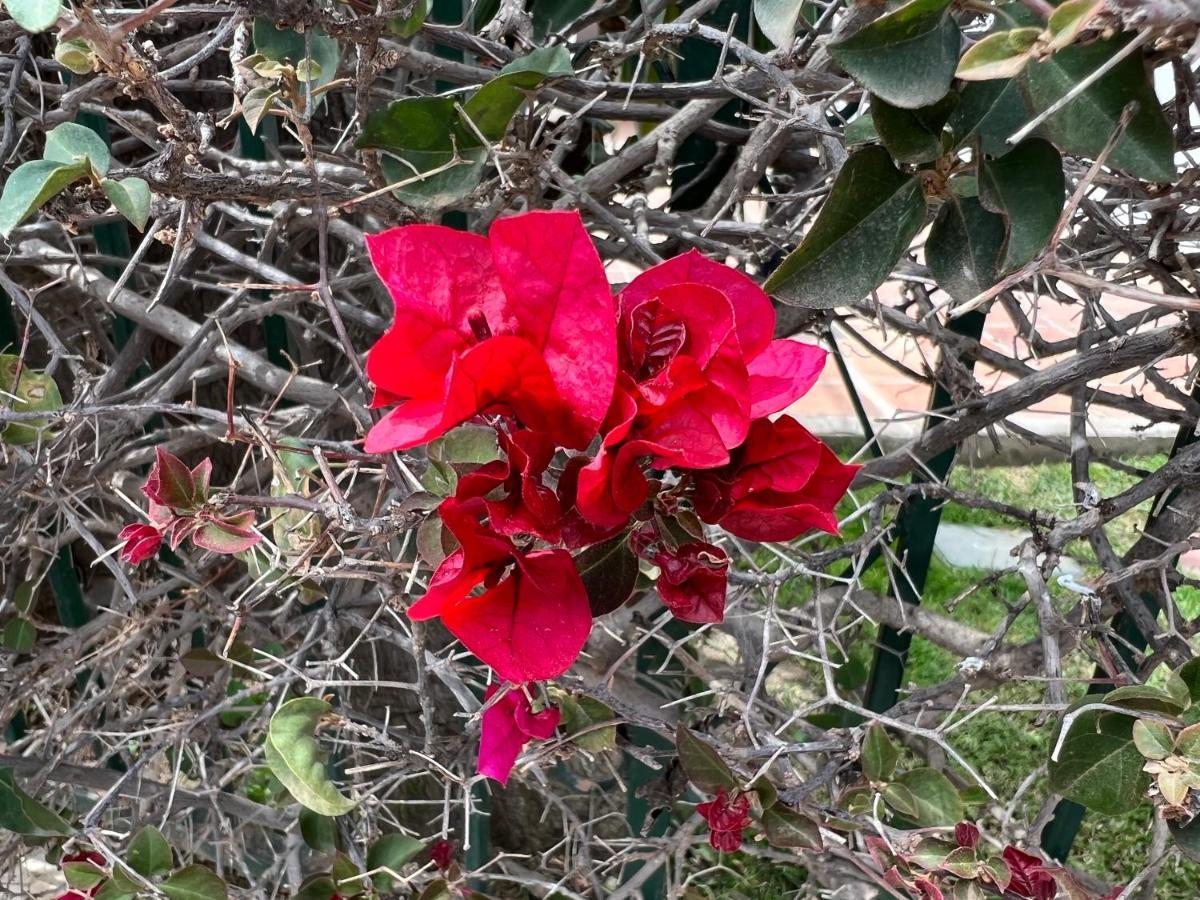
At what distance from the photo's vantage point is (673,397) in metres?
0.38

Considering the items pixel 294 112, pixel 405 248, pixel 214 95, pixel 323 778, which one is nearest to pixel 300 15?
pixel 294 112

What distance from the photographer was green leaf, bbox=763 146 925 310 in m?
0.53

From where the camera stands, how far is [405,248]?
1.32 feet

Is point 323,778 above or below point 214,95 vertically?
below

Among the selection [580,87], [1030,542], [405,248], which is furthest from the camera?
[580,87]

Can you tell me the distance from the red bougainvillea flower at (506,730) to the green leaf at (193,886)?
362mm

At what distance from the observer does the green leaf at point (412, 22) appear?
69cm

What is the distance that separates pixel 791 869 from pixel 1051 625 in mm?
848

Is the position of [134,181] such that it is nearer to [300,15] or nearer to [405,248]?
[300,15]

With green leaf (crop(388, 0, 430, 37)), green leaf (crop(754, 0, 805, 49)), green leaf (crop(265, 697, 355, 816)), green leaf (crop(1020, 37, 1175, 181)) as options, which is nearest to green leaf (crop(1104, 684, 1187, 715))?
green leaf (crop(1020, 37, 1175, 181))

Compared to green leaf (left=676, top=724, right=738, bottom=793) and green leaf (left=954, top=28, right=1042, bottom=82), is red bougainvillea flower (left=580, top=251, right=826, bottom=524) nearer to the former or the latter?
green leaf (left=954, top=28, right=1042, bottom=82)

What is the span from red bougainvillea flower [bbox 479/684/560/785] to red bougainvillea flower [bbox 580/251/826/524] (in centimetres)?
24

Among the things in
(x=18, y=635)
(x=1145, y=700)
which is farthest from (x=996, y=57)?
(x=18, y=635)

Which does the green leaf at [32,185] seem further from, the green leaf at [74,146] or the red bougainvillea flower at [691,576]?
the red bougainvillea flower at [691,576]
